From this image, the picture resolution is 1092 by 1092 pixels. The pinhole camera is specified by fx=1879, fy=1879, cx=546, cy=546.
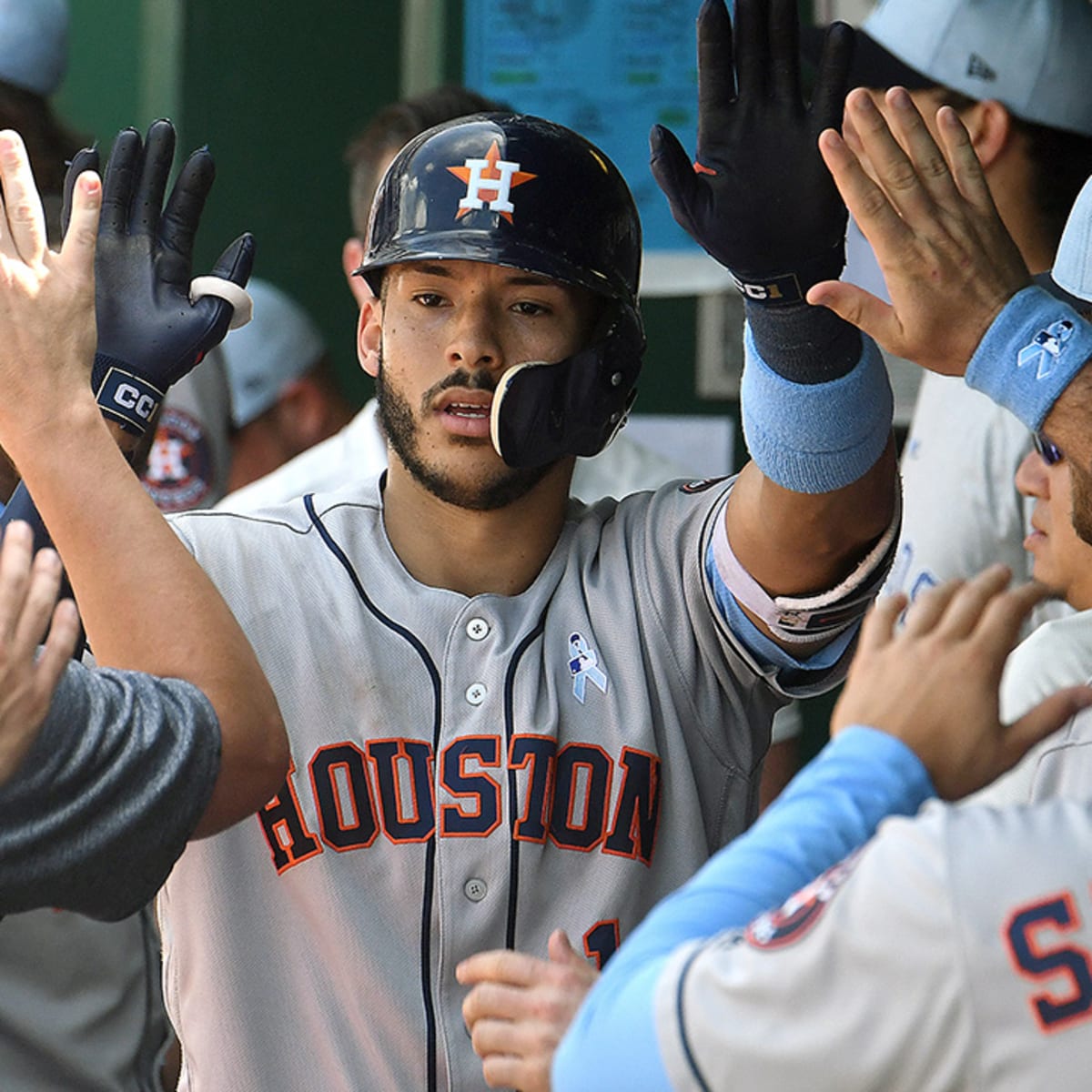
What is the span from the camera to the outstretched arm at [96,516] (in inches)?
69.9

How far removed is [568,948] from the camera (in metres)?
1.74

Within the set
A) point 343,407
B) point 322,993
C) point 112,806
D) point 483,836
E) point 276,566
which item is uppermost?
point 112,806

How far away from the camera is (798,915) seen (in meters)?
1.33

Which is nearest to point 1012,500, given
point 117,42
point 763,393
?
point 763,393

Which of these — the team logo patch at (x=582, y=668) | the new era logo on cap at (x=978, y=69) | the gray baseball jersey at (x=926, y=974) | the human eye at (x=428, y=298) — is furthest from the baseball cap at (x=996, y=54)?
the gray baseball jersey at (x=926, y=974)

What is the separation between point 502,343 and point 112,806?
3.04 feet

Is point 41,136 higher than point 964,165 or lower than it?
lower

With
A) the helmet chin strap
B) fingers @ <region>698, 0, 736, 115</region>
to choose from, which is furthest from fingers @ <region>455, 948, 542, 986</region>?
fingers @ <region>698, 0, 736, 115</region>

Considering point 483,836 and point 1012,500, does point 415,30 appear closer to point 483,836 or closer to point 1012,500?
point 1012,500

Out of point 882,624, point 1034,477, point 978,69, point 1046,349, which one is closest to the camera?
point 882,624

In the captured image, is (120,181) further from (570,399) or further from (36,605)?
(36,605)

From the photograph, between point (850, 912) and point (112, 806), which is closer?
point (850, 912)

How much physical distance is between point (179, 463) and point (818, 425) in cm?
251

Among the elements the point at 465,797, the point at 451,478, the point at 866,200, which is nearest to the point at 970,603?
the point at 866,200
